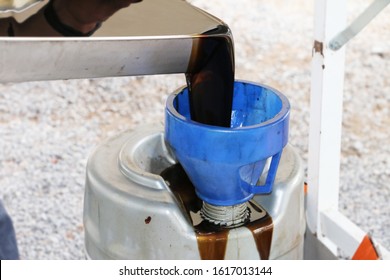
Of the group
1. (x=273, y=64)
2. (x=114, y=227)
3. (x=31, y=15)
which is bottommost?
(x=273, y=64)

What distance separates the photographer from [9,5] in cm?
107

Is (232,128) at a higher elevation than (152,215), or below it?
higher

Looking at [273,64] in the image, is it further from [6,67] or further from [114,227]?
[6,67]

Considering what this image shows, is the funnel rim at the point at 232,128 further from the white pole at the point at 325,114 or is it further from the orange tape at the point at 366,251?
the orange tape at the point at 366,251

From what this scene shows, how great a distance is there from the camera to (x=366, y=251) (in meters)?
1.51

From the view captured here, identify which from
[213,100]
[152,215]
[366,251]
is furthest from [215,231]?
[366,251]

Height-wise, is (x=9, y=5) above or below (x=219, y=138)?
above

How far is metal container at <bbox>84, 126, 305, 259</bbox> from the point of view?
46.5 inches

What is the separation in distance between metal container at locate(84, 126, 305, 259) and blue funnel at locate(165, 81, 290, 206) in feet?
0.19

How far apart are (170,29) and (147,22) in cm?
4

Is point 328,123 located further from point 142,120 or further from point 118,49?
point 142,120

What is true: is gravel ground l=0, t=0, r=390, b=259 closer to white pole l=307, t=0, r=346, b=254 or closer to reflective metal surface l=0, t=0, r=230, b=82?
white pole l=307, t=0, r=346, b=254

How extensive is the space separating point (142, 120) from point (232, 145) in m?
1.64

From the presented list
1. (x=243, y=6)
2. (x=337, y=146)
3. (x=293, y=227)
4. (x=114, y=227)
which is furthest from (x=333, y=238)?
(x=243, y=6)
